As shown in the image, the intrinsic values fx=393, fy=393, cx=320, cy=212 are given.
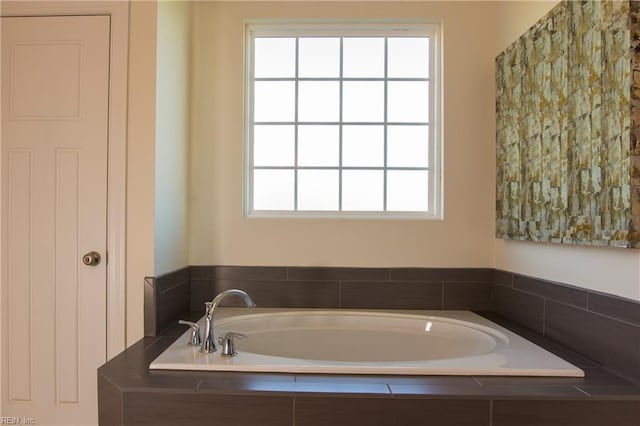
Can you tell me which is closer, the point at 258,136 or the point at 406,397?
the point at 406,397

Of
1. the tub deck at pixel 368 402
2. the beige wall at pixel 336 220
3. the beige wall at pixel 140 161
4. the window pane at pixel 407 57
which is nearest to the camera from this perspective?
the tub deck at pixel 368 402

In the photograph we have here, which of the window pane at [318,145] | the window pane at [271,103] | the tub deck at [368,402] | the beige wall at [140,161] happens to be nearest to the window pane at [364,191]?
the window pane at [318,145]

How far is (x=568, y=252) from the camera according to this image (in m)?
1.63

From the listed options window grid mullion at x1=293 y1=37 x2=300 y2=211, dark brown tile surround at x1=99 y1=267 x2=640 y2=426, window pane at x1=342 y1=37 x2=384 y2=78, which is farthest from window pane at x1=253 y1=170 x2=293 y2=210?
dark brown tile surround at x1=99 y1=267 x2=640 y2=426

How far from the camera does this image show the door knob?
1846 mm

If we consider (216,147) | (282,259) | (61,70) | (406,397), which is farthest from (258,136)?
(406,397)

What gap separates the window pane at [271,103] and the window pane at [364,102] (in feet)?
1.10

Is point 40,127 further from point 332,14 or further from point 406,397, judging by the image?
point 406,397

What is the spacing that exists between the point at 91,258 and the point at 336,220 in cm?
127

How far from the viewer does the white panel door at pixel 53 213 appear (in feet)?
6.12

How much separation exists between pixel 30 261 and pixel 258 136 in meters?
1.34

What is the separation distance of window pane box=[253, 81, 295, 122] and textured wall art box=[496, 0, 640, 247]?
122cm

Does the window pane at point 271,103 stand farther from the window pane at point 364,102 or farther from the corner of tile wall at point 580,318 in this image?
the corner of tile wall at point 580,318

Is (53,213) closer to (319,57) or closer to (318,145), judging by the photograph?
(318,145)
